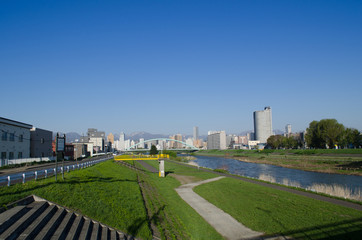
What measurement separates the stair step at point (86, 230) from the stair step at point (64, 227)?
52cm

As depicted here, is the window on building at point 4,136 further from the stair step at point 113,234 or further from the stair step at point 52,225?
the stair step at point 113,234

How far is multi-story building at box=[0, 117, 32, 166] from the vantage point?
35938 millimetres

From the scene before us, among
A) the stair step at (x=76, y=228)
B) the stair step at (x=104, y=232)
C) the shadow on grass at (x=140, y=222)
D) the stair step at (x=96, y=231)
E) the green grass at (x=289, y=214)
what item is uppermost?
the stair step at (x=76, y=228)

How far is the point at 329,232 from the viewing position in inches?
458

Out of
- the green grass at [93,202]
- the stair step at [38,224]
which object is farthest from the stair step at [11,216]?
the green grass at [93,202]

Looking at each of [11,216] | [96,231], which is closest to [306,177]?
[96,231]

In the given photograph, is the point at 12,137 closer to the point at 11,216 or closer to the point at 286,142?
the point at 11,216

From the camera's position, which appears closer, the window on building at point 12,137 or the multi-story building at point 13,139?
the multi-story building at point 13,139

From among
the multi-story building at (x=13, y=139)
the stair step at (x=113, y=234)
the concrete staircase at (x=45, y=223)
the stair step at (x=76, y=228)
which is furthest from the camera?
the multi-story building at (x=13, y=139)

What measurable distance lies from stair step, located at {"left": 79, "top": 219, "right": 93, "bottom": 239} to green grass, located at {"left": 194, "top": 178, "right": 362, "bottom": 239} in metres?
7.57

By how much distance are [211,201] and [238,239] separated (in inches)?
284

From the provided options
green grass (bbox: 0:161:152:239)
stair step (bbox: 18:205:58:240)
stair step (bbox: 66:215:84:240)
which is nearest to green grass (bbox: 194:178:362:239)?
green grass (bbox: 0:161:152:239)

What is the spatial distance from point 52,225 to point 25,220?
0.88 metres

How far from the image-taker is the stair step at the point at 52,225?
8332mm
